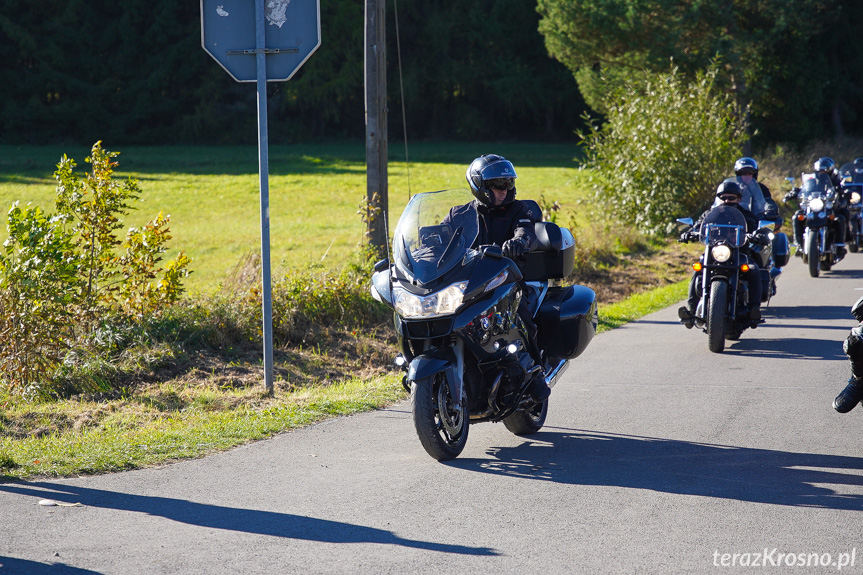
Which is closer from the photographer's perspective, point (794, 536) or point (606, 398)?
point (794, 536)

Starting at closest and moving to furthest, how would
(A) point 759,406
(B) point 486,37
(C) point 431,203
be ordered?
(C) point 431,203 < (A) point 759,406 < (B) point 486,37

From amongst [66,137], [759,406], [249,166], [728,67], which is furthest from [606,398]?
[66,137]

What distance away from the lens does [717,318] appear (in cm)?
923

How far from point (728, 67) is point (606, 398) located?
90.3 feet

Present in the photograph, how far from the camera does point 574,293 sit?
682cm

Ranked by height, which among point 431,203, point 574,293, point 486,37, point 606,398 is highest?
point 486,37

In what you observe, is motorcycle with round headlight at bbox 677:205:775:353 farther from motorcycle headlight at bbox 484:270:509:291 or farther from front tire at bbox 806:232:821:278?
front tire at bbox 806:232:821:278

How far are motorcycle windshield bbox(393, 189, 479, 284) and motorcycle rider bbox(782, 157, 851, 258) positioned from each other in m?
10.6

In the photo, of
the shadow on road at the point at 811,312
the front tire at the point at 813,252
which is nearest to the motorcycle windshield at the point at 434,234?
the shadow on road at the point at 811,312

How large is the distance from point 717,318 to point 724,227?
1.02m

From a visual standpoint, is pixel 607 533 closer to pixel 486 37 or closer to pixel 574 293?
pixel 574 293

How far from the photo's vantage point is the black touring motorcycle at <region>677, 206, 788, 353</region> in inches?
366

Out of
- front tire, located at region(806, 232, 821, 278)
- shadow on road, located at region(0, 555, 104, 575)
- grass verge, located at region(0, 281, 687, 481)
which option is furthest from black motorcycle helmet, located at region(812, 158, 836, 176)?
shadow on road, located at region(0, 555, 104, 575)

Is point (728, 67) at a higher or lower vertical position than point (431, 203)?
higher
